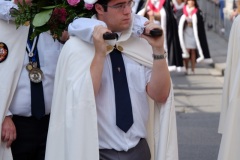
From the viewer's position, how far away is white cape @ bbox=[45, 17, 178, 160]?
4.12 meters

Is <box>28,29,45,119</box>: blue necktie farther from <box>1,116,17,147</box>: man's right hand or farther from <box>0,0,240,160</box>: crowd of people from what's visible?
<box>0,0,240,160</box>: crowd of people

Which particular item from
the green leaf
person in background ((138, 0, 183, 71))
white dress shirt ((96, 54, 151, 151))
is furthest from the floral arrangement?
person in background ((138, 0, 183, 71))

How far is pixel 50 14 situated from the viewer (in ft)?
15.3

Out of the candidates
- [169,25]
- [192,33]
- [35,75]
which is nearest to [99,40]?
[35,75]

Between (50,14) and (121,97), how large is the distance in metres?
0.74

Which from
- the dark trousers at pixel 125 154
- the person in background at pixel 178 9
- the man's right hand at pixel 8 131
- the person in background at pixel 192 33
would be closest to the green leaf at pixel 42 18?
the man's right hand at pixel 8 131

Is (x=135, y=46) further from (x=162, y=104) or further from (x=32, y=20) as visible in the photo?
(x=32, y=20)

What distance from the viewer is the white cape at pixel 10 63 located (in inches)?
193

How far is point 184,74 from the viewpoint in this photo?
16703 millimetres

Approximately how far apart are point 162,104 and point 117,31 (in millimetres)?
472

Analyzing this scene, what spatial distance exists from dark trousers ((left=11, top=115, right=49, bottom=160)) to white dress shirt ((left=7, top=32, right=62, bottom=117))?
0.06 metres

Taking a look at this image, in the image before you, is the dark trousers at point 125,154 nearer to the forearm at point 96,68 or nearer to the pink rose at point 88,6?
the forearm at point 96,68

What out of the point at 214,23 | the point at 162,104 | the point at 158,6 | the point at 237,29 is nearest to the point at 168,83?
the point at 162,104

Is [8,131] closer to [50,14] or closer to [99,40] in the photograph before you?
[50,14]
